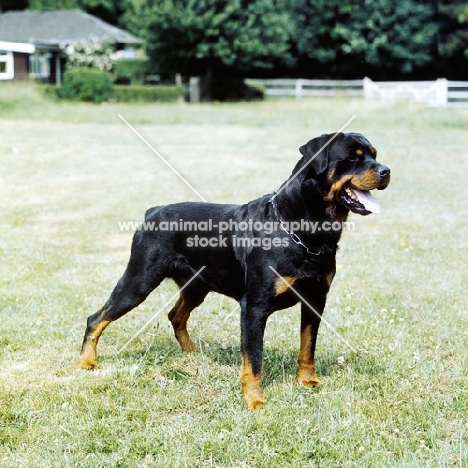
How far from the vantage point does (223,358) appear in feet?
16.8

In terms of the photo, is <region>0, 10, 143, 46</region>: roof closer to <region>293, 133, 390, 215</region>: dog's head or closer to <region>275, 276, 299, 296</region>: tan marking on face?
<region>293, 133, 390, 215</region>: dog's head

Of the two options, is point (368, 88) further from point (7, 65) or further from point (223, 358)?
point (223, 358)

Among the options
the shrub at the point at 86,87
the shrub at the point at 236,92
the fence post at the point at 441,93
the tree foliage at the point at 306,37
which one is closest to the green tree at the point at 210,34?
the tree foliage at the point at 306,37

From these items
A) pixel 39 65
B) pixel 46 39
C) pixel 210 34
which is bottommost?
pixel 39 65

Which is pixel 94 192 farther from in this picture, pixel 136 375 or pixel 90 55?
pixel 90 55

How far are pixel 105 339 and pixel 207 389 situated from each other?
1352 mm

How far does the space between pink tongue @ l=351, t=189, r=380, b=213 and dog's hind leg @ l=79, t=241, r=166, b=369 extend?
1.50m

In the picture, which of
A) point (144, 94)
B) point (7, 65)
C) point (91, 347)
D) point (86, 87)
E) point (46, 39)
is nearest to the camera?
point (91, 347)

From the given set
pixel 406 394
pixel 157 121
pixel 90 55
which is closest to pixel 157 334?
pixel 406 394

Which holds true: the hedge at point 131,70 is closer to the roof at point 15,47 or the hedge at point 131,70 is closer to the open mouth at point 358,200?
the roof at point 15,47

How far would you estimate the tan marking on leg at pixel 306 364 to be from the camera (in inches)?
182

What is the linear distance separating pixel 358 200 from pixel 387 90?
34040 millimetres

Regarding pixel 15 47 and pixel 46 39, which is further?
pixel 46 39

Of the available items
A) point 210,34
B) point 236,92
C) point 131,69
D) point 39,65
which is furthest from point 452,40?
point 39,65
